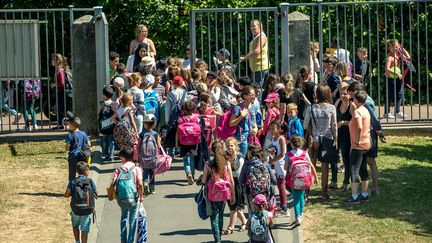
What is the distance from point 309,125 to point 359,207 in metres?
1.49

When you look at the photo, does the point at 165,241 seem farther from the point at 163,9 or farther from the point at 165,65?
the point at 163,9

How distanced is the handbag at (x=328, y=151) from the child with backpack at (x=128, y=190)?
348cm

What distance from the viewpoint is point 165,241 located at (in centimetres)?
1709

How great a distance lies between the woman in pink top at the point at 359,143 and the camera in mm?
18688

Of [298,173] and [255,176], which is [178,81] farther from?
[255,176]

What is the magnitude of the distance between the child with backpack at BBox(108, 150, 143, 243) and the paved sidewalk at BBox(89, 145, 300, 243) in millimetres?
523

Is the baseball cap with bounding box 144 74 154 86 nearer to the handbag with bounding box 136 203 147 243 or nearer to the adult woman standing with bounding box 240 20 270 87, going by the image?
the adult woman standing with bounding box 240 20 270 87

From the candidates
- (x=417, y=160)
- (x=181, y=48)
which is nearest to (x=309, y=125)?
(x=417, y=160)

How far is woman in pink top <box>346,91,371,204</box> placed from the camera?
18.7m

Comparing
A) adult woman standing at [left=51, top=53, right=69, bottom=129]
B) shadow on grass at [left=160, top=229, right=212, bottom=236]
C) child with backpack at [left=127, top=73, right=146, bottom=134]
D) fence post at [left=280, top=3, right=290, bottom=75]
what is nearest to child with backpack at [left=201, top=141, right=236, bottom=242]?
shadow on grass at [left=160, top=229, right=212, bottom=236]

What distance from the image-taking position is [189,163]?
→ 2008 cm

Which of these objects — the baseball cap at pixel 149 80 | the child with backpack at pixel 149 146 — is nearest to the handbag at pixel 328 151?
the child with backpack at pixel 149 146

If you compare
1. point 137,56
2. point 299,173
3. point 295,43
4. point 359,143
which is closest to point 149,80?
point 137,56

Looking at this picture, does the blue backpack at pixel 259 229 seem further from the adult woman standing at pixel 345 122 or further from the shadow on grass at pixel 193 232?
the adult woman standing at pixel 345 122
